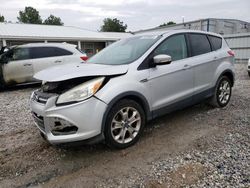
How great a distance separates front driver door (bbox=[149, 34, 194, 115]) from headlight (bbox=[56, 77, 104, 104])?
1021mm

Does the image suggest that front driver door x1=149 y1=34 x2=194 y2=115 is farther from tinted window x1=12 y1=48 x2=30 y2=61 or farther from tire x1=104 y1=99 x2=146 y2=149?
tinted window x1=12 y1=48 x2=30 y2=61

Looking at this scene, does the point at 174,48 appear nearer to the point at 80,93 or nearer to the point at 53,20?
the point at 80,93

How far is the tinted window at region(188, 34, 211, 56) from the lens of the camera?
4562 millimetres

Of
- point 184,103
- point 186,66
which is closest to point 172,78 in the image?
point 186,66

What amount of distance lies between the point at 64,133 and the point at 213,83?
3.35 meters

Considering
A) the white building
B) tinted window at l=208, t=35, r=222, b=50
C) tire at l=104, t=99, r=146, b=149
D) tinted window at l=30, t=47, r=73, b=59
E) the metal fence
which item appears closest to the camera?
tire at l=104, t=99, r=146, b=149

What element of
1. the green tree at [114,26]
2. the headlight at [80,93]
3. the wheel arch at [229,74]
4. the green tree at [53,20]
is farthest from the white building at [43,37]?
the green tree at [53,20]

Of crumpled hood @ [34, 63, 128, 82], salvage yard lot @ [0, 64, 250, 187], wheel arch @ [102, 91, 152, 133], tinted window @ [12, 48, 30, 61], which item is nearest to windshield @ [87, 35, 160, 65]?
crumpled hood @ [34, 63, 128, 82]

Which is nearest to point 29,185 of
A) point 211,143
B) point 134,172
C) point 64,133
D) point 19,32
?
point 64,133

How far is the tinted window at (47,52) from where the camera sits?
9.06 m

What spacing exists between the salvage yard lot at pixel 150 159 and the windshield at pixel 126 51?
1352 millimetres

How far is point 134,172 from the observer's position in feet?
9.53

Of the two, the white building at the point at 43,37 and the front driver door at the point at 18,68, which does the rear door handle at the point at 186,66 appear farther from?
the white building at the point at 43,37

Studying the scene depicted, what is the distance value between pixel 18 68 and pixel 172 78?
666 centimetres
